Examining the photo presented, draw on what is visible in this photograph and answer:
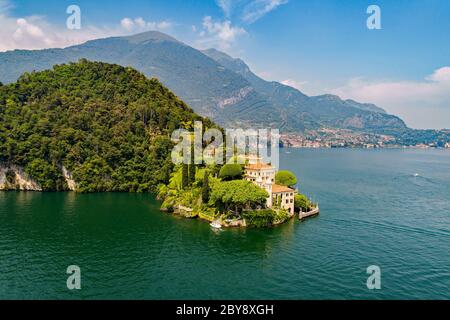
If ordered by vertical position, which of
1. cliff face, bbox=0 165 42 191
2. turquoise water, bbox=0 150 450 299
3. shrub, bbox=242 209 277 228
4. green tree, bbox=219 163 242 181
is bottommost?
turquoise water, bbox=0 150 450 299

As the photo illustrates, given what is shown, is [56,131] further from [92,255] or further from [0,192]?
[92,255]

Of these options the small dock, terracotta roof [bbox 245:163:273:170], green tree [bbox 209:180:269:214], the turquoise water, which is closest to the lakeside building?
terracotta roof [bbox 245:163:273:170]

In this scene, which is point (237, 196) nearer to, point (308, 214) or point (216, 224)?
point (216, 224)

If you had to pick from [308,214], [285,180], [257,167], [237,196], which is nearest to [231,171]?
[257,167]

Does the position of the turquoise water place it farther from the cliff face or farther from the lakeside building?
the cliff face

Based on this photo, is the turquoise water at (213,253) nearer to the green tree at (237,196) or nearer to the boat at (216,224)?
the boat at (216,224)

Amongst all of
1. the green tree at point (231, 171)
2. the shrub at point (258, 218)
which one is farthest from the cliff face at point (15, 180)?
the shrub at point (258, 218)

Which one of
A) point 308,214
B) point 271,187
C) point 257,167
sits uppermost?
point 257,167
